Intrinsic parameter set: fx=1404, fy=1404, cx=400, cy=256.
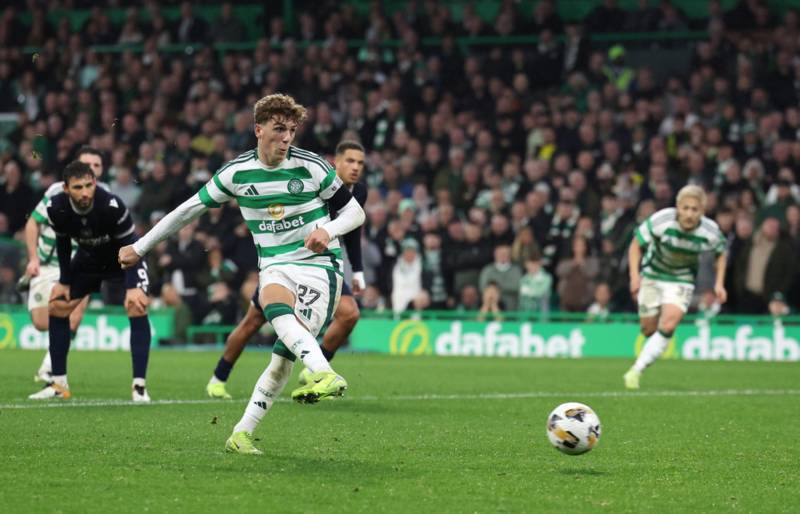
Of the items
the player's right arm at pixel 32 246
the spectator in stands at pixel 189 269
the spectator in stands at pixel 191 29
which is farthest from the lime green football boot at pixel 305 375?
the spectator in stands at pixel 191 29

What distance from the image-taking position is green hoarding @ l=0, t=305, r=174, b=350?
2247 cm

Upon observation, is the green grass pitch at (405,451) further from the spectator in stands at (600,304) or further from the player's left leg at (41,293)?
the spectator in stands at (600,304)

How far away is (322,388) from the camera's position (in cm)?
729

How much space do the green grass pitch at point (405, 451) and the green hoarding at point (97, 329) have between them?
24.4ft

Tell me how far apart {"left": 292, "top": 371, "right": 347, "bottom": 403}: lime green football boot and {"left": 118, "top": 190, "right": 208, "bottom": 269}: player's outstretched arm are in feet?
4.66

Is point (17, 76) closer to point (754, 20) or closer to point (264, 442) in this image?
point (754, 20)

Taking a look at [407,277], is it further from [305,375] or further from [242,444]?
[242,444]

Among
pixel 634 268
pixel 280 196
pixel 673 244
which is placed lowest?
pixel 634 268

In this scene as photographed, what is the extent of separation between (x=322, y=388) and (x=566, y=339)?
1420 cm

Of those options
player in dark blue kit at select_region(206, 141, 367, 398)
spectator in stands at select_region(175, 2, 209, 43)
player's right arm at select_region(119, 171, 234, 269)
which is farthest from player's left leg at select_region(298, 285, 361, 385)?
spectator in stands at select_region(175, 2, 209, 43)

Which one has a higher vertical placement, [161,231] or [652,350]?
[161,231]

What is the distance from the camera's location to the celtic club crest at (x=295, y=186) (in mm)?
8289

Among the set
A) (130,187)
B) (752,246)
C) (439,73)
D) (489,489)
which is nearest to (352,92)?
(439,73)

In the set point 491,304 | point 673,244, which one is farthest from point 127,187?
point 673,244
